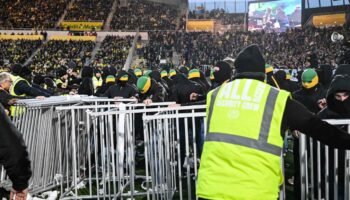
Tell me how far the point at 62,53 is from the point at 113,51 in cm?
419

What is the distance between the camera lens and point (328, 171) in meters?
4.03

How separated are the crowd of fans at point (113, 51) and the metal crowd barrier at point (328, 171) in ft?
97.8

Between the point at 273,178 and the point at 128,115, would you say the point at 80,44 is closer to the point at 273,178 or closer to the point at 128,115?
the point at 128,115

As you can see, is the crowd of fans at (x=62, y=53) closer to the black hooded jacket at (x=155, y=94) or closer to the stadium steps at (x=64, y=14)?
the stadium steps at (x=64, y=14)

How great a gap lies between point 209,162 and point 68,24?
45052 millimetres

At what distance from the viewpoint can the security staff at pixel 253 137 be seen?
9.22 feet

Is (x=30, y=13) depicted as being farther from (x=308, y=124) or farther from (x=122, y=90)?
(x=308, y=124)

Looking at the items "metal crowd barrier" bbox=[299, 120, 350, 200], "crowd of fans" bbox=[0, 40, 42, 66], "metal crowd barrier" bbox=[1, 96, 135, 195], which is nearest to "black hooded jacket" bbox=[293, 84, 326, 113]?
"metal crowd barrier" bbox=[299, 120, 350, 200]

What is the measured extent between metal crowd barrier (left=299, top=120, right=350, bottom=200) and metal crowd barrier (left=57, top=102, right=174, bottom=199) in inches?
97.9

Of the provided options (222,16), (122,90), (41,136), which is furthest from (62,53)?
(41,136)

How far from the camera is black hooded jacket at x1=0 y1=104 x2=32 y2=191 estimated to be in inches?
108

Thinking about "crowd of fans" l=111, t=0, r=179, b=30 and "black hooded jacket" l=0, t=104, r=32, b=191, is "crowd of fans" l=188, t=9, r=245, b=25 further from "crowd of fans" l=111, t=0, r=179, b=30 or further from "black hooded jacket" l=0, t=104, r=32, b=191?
"black hooded jacket" l=0, t=104, r=32, b=191

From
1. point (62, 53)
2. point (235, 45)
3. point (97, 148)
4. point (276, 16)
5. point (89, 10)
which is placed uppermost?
point (89, 10)

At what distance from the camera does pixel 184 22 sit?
1961 inches
